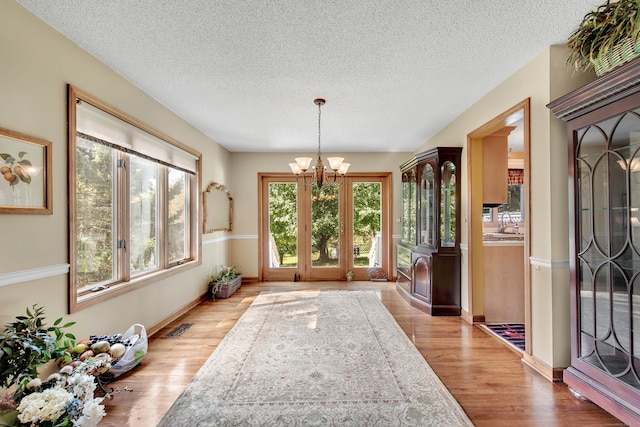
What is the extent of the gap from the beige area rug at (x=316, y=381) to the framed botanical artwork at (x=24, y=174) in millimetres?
1574

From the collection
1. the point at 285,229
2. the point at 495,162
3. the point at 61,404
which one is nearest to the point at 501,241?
the point at 495,162

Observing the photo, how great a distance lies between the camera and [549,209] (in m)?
2.36

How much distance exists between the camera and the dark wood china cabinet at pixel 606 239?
5.74 ft

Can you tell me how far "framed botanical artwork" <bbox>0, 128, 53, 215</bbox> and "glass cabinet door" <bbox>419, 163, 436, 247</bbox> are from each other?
3881mm

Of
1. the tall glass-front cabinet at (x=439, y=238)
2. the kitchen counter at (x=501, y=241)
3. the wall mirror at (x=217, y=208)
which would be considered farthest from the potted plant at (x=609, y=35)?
the wall mirror at (x=217, y=208)

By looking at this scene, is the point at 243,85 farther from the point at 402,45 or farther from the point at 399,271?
the point at 399,271

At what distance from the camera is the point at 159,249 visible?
11.9 feet

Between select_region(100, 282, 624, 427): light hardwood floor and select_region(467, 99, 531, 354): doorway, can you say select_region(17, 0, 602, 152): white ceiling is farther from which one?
select_region(100, 282, 624, 427): light hardwood floor

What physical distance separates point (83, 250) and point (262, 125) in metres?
2.57

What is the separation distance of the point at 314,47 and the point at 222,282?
12.2 ft

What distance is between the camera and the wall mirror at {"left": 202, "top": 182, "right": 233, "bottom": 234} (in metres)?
4.66

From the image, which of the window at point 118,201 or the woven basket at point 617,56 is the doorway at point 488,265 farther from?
the window at point 118,201

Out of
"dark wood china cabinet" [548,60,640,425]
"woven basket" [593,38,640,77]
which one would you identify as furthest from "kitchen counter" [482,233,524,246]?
"woven basket" [593,38,640,77]

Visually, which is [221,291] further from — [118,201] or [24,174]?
[24,174]
